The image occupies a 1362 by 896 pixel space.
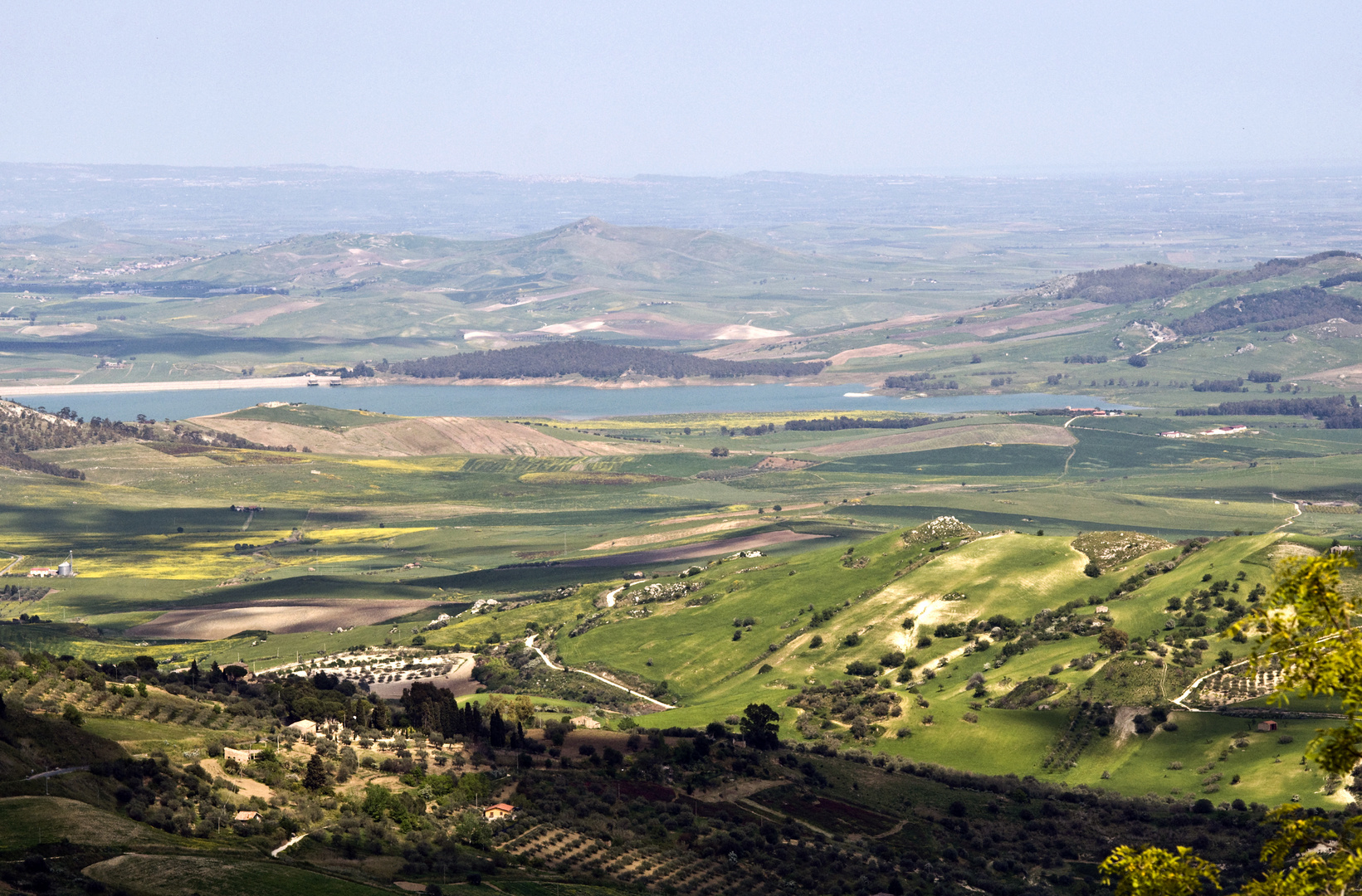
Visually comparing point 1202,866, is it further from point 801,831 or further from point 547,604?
point 547,604

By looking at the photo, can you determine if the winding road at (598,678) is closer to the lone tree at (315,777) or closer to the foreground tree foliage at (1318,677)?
the lone tree at (315,777)

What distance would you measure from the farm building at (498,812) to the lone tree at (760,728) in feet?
79.0

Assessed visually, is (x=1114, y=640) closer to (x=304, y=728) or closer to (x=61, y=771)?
(x=304, y=728)

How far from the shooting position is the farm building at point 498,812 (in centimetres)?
7981

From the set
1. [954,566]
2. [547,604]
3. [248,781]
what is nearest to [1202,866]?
[248,781]

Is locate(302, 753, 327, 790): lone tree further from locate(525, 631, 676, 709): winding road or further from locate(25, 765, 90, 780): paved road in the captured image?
locate(525, 631, 676, 709): winding road

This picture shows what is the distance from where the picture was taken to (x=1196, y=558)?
133125mm

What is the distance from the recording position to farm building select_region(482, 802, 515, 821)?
7981cm

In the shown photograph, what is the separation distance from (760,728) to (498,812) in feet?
91.4

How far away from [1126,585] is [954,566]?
16966mm

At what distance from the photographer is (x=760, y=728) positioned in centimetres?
10350

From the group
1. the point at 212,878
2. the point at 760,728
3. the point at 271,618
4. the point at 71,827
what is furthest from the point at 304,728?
the point at 271,618

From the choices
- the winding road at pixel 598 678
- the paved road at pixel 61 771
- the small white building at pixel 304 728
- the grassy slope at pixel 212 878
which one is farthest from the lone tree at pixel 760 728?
the paved road at pixel 61 771

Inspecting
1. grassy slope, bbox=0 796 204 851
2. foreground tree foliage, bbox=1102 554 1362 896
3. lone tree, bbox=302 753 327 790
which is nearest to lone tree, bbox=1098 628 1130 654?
lone tree, bbox=302 753 327 790
